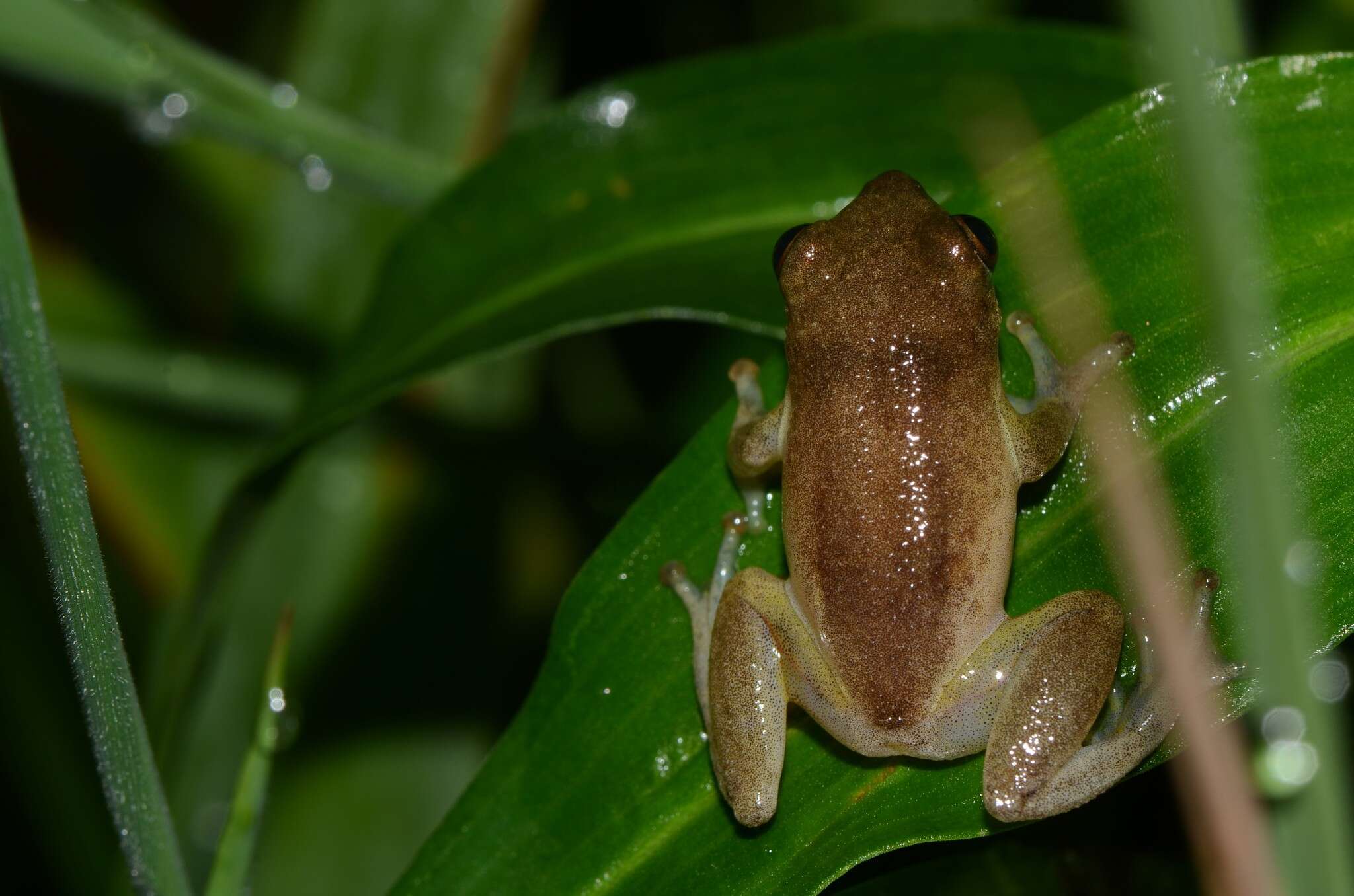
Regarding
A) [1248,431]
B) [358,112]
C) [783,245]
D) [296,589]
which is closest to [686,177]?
[783,245]

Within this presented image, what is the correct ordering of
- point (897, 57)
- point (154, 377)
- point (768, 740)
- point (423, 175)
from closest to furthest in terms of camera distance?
point (768, 740)
point (897, 57)
point (423, 175)
point (154, 377)

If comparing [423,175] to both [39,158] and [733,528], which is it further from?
[39,158]

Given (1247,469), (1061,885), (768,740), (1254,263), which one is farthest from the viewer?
(1061,885)

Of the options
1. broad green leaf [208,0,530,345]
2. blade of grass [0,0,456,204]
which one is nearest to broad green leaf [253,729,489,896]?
broad green leaf [208,0,530,345]

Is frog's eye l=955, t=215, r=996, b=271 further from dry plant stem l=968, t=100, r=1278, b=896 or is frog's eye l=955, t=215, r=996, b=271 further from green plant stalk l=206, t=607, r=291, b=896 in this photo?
green plant stalk l=206, t=607, r=291, b=896

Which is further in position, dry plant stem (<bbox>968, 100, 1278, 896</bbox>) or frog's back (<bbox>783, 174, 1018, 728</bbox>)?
frog's back (<bbox>783, 174, 1018, 728</bbox>)

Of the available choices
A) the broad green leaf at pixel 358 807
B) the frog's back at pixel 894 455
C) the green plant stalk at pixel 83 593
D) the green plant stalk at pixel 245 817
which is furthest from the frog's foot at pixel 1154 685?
the broad green leaf at pixel 358 807

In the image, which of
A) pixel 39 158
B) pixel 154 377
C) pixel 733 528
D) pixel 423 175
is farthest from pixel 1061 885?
pixel 39 158

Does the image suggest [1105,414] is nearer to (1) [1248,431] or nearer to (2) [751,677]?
(2) [751,677]
